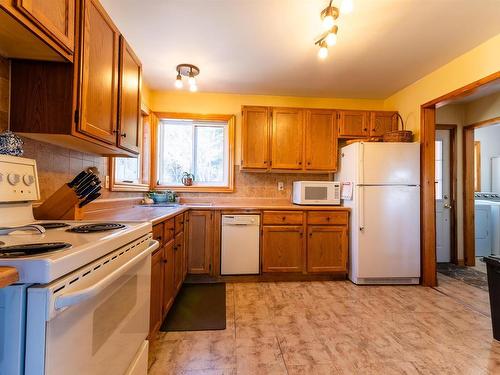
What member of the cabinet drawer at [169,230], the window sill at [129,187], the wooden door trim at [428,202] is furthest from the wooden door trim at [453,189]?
the window sill at [129,187]

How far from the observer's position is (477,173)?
4805mm

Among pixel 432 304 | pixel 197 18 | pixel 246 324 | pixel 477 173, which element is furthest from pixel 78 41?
pixel 477 173

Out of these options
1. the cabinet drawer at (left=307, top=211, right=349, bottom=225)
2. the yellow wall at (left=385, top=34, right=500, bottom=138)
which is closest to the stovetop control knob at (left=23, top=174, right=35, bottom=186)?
the cabinet drawer at (left=307, top=211, right=349, bottom=225)

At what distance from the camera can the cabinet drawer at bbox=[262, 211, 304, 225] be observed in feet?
9.87

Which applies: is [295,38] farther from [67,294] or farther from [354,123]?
[67,294]

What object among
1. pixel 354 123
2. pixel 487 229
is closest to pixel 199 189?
pixel 354 123

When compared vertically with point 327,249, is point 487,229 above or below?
above

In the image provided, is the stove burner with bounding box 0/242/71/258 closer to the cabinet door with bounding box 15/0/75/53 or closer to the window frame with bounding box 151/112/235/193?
the cabinet door with bounding box 15/0/75/53

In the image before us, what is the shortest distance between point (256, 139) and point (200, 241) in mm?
1455

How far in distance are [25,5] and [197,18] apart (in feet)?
4.39

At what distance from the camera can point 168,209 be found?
96.5 inches

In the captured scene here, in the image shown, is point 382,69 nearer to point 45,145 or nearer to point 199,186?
point 199,186

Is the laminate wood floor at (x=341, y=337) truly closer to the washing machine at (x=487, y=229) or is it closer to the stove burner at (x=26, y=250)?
the stove burner at (x=26, y=250)

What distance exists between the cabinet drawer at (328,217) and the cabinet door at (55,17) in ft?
8.68
